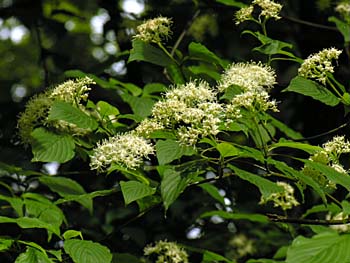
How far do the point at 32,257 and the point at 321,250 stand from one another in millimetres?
857

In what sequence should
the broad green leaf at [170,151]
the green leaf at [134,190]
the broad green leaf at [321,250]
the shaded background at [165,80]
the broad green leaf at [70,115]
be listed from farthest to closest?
the shaded background at [165,80] → the broad green leaf at [70,115] → the green leaf at [134,190] → the broad green leaf at [170,151] → the broad green leaf at [321,250]

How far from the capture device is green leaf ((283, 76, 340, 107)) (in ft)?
7.45

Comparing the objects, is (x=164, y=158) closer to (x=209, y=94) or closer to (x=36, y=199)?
(x=209, y=94)

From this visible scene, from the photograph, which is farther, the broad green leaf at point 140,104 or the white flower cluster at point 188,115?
the broad green leaf at point 140,104

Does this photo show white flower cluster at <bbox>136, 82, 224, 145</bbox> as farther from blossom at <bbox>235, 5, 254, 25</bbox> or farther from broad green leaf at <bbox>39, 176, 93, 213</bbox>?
broad green leaf at <bbox>39, 176, 93, 213</bbox>

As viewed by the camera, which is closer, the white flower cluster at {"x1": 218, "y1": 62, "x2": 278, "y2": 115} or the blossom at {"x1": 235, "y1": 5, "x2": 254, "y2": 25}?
the white flower cluster at {"x1": 218, "y1": 62, "x2": 278, "y2": 115}

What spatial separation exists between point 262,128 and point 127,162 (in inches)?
25.9

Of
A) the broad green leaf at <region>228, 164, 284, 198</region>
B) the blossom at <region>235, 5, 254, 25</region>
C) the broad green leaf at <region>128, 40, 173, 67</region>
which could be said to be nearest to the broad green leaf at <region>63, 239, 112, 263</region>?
the broad green leaf at <region>228, 164, 284, 198</region>

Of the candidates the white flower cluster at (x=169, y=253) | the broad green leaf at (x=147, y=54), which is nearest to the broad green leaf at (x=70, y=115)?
the broad green leaf at (x=147, y=54)

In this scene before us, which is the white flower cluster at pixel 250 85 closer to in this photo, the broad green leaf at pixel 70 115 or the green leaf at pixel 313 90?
the green leaf at pixel 313 90

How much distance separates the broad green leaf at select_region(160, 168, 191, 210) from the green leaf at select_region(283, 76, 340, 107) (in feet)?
1.80

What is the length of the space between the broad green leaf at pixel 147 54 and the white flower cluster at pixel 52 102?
0.22 meters

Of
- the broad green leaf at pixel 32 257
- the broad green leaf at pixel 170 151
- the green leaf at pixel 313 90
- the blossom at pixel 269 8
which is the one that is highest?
the blossom at pixel 269 8

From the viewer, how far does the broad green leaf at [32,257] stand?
200 cm
